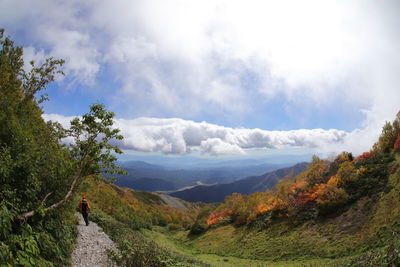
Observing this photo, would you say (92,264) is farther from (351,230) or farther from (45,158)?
(351,230)

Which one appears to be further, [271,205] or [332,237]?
[271,205]

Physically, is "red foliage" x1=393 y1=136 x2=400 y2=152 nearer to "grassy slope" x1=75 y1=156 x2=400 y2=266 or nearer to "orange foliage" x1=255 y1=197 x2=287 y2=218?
"grassy slope" x1=75 y1=156 x2=400 y2=266

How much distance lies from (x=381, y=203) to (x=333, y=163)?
712 inches

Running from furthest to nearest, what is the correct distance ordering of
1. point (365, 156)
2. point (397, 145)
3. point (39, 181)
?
point (365, 156)
point (397, 145)
point (39, 181)

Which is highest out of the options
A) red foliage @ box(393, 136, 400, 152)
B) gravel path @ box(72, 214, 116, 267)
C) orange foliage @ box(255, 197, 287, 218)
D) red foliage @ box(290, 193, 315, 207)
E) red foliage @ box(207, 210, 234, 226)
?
red foliage @ box(393, 136, 400, 152)

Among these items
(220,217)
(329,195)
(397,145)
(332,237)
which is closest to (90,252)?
(332,237)

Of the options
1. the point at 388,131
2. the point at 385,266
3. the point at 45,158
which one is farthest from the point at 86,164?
the point at 388,131

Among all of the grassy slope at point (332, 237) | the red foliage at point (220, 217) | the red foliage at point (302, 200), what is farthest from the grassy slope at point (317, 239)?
the red foliage at point (220, 217)

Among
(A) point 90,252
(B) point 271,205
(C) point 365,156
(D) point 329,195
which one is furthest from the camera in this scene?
(B) point 271,205

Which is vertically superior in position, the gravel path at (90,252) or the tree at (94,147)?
the tree at (94,147)

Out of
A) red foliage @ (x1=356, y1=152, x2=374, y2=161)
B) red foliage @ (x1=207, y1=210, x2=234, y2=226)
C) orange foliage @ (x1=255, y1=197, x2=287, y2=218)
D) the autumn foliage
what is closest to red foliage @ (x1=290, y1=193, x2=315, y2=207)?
the autumn foliage

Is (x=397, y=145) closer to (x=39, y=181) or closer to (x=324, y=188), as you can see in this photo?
(x=324, y=188)

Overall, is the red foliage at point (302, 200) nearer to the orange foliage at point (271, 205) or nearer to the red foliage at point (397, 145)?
the orange foliage at point (271, 205)

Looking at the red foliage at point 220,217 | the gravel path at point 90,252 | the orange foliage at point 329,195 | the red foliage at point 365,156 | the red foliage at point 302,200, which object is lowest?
the red foliage at point 220,217
